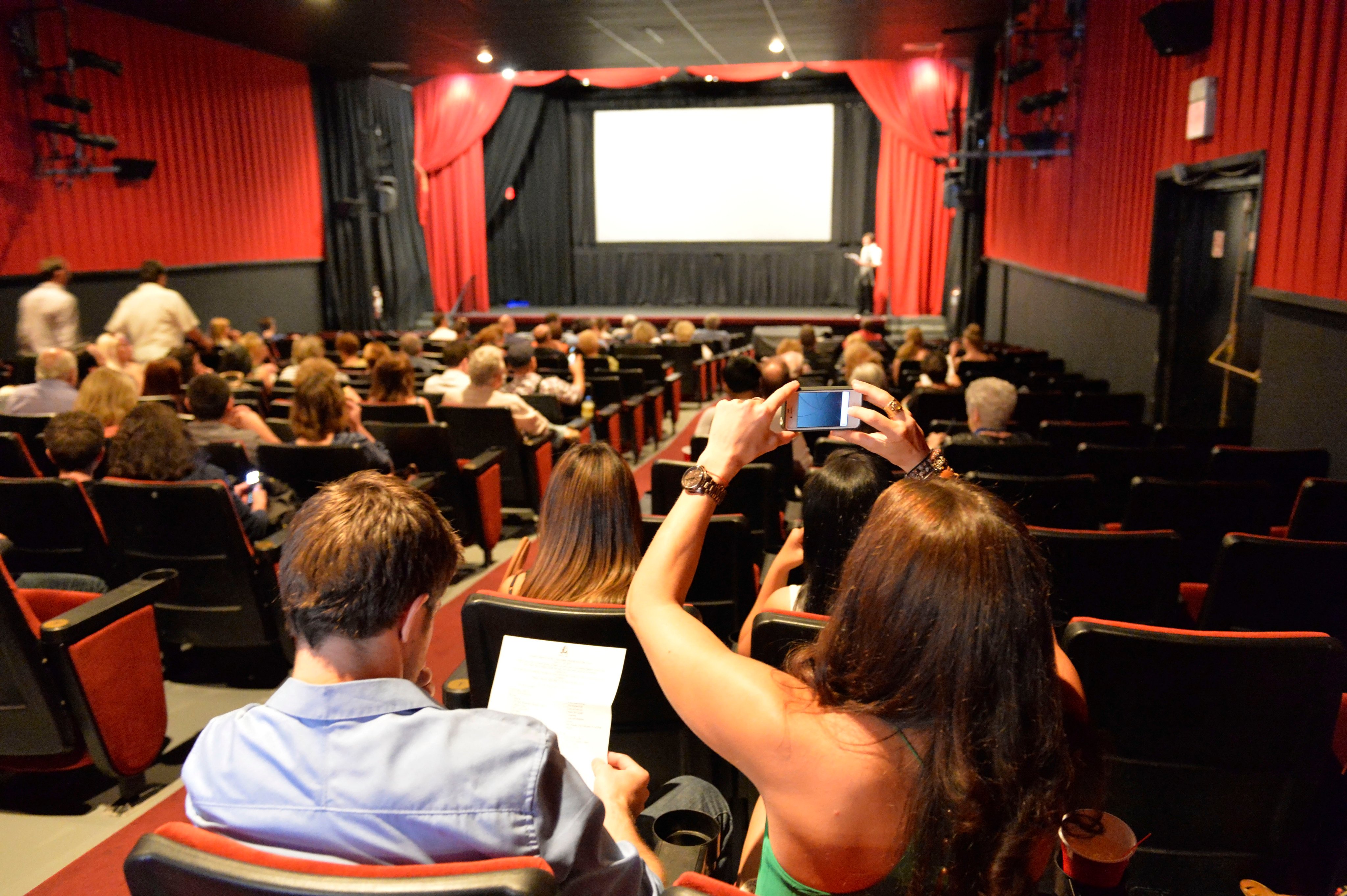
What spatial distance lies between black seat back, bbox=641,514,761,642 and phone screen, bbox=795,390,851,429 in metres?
1.04

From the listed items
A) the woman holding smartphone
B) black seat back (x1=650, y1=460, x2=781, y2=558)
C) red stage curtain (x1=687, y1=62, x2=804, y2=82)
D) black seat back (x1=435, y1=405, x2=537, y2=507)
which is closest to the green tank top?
the woman holding smartphone

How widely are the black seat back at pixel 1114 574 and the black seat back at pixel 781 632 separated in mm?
905

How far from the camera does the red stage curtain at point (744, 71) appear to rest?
13016mm

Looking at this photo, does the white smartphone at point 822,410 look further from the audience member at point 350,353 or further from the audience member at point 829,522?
the audience member at point 350,353

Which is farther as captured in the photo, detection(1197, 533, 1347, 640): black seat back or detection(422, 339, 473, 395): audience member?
detection(422, 339, 473, 395): audience member

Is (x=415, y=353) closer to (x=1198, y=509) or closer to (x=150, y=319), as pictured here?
(x=150, y=319)

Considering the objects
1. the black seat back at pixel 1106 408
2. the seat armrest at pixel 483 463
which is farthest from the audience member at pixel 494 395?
the black seat back at pixel 1106 408

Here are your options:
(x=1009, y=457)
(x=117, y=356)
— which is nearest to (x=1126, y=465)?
(x=1009, y=457)

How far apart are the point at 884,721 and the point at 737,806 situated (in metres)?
1.10

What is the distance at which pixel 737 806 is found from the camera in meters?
2.01

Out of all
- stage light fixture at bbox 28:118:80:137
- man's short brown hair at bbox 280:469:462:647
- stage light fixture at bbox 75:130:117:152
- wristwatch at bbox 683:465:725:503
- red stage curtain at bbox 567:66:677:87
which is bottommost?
man's short brown hair at bbox 280:469:462:647

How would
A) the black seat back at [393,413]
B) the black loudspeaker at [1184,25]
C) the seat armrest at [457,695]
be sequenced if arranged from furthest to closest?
the black loudspeaker at [1184,25] < the black seat back at [393,413] < the seat armrest at [457,695]

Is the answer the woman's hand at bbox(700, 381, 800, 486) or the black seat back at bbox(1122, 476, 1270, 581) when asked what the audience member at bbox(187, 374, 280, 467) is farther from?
the black seat back at bbox(1122, 476, 1270, 581)

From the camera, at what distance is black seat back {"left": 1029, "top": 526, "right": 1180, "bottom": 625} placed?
2299mm
